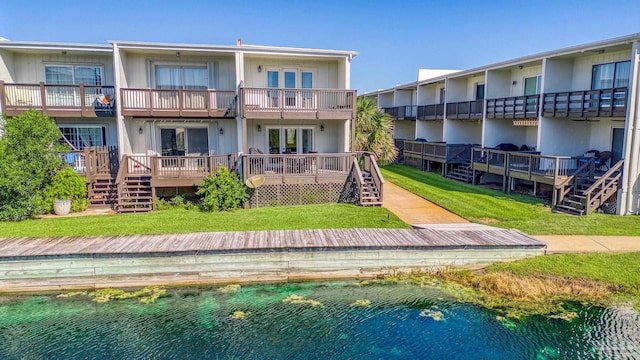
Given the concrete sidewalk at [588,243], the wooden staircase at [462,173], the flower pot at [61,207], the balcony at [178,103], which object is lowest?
the concrete sidewalk at [588,243]

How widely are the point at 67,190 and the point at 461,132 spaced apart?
23.6 m

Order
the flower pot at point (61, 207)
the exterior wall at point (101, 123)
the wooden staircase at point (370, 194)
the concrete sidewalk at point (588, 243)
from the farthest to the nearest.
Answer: the exterior wall at point (101, 123) → the wooden staircase at point (370, 194) → the flower pot at point (61, 207) → the concrete sidewalk at point (588, 243)

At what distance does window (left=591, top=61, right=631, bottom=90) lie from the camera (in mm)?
17058

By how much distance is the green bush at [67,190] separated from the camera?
52.1 feet

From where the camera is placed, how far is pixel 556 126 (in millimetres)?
19594

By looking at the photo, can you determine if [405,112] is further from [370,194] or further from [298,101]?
[370,194]

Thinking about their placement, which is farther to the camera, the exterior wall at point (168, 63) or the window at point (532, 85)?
the window at point (532, 85)

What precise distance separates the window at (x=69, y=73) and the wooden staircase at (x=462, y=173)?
20.1m

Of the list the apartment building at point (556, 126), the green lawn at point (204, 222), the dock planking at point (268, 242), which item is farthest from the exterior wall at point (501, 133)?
the dock planking at point (268, 242)

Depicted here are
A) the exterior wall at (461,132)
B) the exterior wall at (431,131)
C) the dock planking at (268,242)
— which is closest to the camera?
the dock planking at (268,242)

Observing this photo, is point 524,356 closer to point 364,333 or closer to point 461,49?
point 364,333

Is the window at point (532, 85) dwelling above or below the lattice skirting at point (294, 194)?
above

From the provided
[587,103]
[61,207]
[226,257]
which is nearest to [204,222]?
[226,257]

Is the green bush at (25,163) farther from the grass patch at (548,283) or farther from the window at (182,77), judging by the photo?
the grass patch at (548,283)
